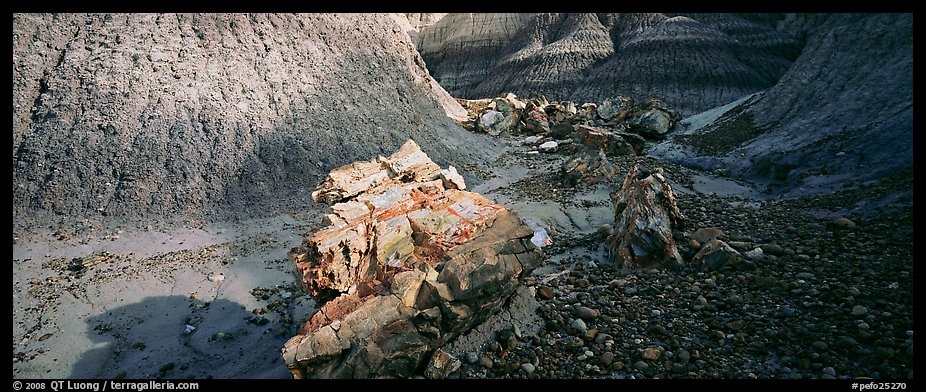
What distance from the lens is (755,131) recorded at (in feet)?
34.1

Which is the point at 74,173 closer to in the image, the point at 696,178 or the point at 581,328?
the point at 581,328

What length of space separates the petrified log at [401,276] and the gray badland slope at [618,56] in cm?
2267

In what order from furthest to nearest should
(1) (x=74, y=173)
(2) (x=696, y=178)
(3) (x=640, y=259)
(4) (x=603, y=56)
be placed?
1. (4) (x=603, y=56)
2. (2) (x=696, y=178)
3. (1) (x=74, y=173)
4. (3) (x=640, y=259)

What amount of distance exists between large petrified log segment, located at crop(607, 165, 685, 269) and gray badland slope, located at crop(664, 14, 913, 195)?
3.03 m

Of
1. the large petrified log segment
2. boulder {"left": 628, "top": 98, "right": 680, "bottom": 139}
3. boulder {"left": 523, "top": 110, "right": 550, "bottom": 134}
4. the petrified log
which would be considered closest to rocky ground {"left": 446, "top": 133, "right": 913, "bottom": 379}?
the large petrified log segment

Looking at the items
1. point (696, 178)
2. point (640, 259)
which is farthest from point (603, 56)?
point (640, 259)

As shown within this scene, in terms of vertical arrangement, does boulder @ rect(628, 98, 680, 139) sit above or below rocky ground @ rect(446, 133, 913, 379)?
above

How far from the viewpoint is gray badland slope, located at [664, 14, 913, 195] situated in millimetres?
6711

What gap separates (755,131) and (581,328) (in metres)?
9.49

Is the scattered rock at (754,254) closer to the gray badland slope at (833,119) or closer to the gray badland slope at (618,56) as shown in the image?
the gray badland slope at (833,119)

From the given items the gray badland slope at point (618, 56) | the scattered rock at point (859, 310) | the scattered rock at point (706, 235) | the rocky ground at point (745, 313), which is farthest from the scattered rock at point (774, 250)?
the gray badland slope at point (618, 56)

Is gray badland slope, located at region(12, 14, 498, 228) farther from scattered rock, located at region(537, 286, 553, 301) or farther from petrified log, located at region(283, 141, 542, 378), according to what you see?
scattered rock, located at region(537, 286, 553, 301)

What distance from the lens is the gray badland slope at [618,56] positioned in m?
25.7

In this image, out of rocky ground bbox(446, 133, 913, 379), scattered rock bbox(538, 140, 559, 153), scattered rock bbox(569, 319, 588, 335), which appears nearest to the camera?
rocky ground bbox(446, 133, 913, 379)
